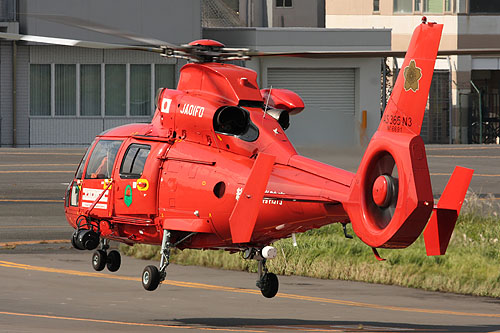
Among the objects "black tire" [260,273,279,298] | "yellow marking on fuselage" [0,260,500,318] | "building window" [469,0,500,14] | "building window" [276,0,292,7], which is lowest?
"yellow marking on fuselage" [0,260,500,318]

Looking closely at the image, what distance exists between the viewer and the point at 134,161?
2539cm

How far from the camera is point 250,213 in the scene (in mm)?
21375

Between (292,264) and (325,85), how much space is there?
35.2 m

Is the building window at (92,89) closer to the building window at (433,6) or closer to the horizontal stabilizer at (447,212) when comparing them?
the building window at (433,6)

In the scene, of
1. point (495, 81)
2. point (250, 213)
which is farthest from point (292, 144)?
point (495, 81)

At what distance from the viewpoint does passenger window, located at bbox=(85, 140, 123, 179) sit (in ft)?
85.9

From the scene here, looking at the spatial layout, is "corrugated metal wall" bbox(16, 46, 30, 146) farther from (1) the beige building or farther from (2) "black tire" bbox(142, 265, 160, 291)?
(2) "black tire" bbox(142, 265, 160, 291)

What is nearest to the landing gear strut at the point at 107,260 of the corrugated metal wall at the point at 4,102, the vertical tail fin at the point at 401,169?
the vertical tail fin at the point at 401,169

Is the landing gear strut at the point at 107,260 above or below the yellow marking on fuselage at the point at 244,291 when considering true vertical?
above

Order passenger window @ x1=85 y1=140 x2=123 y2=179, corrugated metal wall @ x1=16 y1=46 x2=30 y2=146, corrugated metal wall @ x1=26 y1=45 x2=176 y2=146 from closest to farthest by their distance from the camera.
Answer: passenger window @ x1=85 y1=140 x2=123 y2=179 < corrugated metal wall @ x1=16 y1=46 x2=30 y2=146 < corrugated metal wall @ x1=26 y1=45 x2=176 y2=146

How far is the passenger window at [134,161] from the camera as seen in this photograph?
25141 millimetres

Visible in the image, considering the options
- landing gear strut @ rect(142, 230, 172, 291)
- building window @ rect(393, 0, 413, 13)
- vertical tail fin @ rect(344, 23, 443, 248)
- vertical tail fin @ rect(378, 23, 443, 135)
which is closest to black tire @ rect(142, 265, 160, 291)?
landing gear strut @ rect(142, 230, 172, 291)

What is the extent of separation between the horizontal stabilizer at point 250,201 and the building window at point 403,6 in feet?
226

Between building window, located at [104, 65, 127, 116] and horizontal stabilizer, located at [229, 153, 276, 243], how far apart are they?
4912 centimetres
